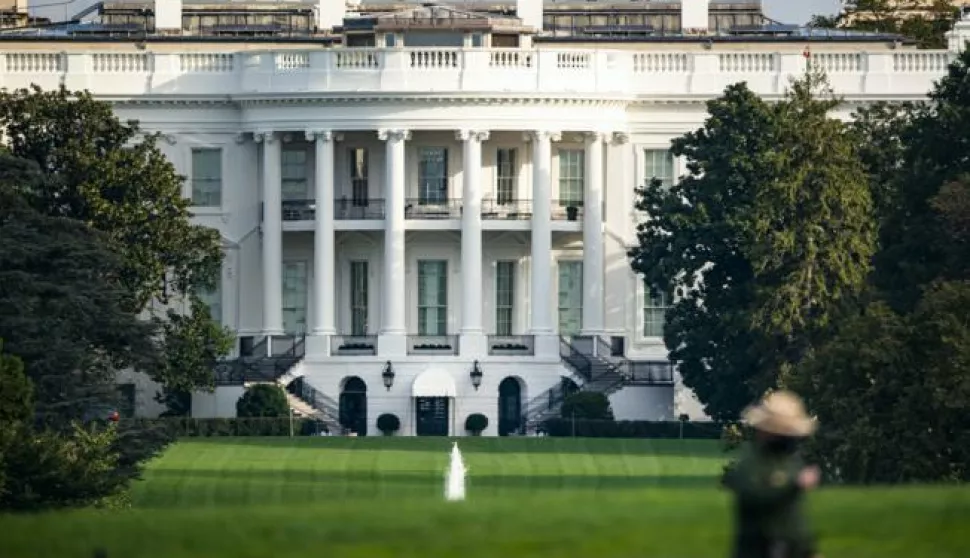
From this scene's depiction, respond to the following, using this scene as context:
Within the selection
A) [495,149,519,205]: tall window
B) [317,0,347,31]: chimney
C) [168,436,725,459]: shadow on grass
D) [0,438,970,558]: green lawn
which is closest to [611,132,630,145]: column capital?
[495,149,519,205]: tall window

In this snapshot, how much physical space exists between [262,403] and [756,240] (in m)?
17.5

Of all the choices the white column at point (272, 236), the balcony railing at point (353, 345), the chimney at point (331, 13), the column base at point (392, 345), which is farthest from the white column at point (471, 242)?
the chimney at point (331, 13)

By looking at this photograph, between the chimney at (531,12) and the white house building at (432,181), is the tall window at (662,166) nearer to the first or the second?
the white house building at (432,181)

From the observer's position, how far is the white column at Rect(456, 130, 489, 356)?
4395 inches

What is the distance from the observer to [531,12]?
120m

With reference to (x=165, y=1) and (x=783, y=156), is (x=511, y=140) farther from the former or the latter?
(x=783, y=156)

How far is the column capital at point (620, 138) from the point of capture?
4500 inches

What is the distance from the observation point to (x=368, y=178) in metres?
115

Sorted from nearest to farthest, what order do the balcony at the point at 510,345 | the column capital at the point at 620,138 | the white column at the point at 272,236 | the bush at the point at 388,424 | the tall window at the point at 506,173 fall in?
the bush at the point at 388,424 → the balcony at the point at 510,345 → the white column at the point at 272,236 → the column capital at the point at 620,138 → the tall window at the point at 506,173

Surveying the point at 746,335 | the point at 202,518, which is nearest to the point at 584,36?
the point at 746,335

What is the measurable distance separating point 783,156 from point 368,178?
24.5 meters

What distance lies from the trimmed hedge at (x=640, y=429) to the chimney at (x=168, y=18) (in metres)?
23.2

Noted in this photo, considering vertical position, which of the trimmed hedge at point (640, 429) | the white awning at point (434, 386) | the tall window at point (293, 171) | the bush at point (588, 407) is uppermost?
the tall window at point (293, 171)

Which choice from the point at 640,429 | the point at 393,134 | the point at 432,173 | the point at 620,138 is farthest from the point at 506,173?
the point at 640,429
